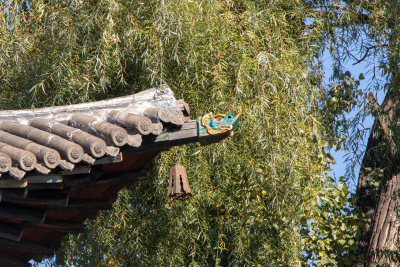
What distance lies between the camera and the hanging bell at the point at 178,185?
397 centimetres

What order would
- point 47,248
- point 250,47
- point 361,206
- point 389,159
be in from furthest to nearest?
point 361,206 → point 389,159 → point 250,47 → point 47,248

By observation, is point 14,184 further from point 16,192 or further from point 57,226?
point 57,226

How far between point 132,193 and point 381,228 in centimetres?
271

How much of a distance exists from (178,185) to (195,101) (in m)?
1.74

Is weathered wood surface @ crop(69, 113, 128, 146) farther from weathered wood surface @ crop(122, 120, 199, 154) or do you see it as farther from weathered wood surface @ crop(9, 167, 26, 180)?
weathered wood surface @ crop(9, 167, 26, 180)

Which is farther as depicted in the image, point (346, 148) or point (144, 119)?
point (346, 148)

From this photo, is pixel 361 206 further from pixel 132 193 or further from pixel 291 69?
pixel 132 193

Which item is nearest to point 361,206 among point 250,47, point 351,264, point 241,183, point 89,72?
point 351,264

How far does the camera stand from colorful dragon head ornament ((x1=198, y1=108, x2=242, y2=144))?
10.9 ft

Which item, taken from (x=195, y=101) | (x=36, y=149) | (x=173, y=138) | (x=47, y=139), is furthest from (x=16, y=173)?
(x=195, y=101)

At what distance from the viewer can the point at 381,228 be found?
21.7 feet

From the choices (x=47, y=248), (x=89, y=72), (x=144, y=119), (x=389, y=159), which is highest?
(x=89, y=72)

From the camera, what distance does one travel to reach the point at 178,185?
3.99 m

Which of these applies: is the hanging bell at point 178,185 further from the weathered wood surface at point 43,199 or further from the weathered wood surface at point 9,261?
the weathered wood surface at point 9,261
